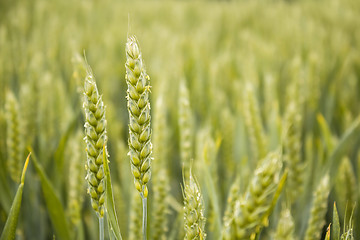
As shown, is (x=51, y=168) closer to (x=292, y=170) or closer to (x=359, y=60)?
(x=292, y=170)

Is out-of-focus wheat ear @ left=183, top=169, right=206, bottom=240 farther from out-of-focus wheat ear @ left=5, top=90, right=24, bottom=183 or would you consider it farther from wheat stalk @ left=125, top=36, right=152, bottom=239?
out-of-focus wheat ear @ left=5, top=90, right=24, bottom=183

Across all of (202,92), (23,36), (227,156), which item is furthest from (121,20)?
(227,156)

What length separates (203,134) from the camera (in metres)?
0.60

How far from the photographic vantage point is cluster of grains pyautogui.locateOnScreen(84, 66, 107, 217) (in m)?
0.27

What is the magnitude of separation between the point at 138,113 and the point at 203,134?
34cm

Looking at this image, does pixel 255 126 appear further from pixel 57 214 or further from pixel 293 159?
pixel 57 214

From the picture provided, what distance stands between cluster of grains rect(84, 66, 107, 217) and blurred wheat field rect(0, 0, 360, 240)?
31mm

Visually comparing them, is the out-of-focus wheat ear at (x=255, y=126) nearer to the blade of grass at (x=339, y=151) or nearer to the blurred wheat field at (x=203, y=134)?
the blurred wheat field at (x=203, y=134)

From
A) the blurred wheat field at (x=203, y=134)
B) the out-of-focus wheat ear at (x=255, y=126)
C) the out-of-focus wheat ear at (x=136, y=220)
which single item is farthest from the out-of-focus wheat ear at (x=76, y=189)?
the out-of-focus wheat ear at (x=255, y=126)

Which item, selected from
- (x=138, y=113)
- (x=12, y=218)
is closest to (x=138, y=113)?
(x=138, y=113)

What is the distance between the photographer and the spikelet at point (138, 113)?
266mm

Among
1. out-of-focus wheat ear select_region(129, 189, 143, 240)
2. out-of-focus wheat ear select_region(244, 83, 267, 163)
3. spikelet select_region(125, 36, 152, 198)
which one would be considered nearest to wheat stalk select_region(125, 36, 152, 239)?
spikelet select_region(125, 36, 152, 198)

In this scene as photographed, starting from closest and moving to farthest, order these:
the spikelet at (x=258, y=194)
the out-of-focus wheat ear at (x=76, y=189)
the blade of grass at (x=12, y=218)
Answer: the spikelet at (x=258, y=194)
the blade of grass at (x=12, y=218)
the out-of-focus wheat ear at (x=76, y=189)

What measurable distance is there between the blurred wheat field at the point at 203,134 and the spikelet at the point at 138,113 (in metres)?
0.05
